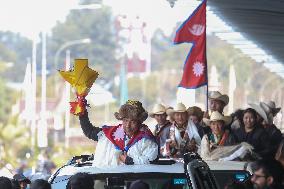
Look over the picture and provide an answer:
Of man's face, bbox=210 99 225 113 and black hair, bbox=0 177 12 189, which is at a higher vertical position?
man's face, bbox=210 99 225 113

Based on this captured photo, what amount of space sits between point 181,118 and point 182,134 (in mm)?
339

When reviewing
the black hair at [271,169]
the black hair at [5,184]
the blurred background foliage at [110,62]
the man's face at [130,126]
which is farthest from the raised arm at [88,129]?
the blurred background foliage at [110,62]

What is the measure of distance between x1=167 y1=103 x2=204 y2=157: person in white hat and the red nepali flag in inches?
87.2

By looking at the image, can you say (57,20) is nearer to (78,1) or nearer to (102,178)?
(78,1)

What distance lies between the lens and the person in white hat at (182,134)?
17.0 meters

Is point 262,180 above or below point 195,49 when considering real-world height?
below

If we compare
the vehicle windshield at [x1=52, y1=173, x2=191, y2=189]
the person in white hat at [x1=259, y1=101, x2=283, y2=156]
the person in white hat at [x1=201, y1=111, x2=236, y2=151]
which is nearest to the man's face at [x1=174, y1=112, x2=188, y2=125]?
the person in white hat at [x1=201, y1=111, x2=236, y2=151]

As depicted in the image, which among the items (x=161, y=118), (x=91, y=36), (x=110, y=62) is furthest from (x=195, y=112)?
(x=91, y=36)

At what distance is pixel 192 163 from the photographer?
10883 mm

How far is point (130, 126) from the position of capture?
1310cm

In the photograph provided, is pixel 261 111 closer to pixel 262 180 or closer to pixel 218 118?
pixel 218 118

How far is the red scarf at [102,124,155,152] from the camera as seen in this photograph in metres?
12.9

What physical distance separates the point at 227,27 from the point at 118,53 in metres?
114

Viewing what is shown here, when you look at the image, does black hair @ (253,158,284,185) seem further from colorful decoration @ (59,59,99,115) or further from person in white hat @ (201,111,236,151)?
person in white hat @ (201,111,236,151)
